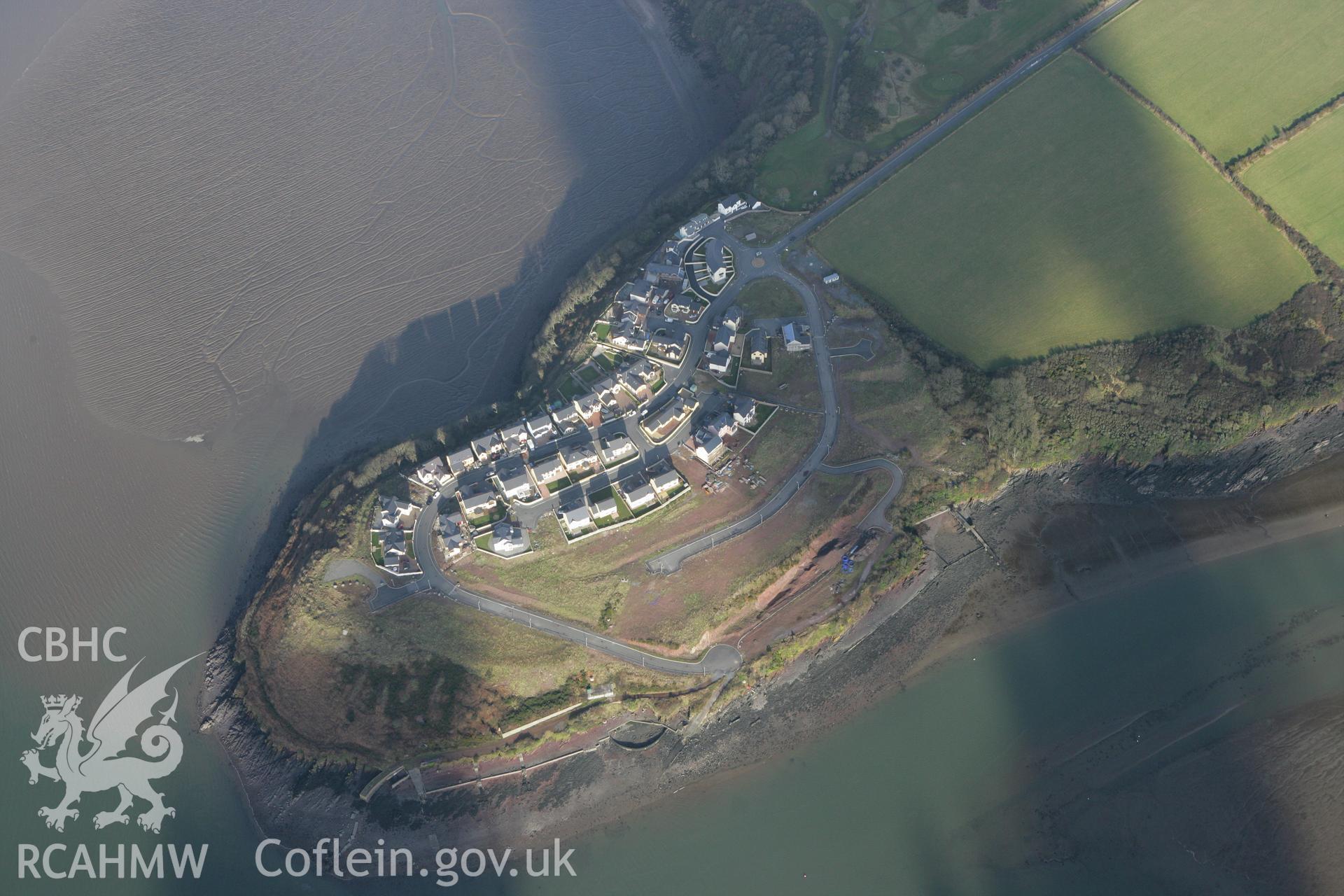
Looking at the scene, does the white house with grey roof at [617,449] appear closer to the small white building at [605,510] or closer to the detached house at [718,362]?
the small white building at [605,510]

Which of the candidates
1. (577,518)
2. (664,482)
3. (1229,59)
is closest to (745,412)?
(664,482)

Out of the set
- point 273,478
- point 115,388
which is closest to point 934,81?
point 273,478

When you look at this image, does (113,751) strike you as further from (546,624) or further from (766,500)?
(766,500)

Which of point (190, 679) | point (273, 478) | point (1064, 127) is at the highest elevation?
point (1064, 127)

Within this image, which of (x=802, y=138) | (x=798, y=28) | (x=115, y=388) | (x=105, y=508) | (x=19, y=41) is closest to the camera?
(x=105, y=508)

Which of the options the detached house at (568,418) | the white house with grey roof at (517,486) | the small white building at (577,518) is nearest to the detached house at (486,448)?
the white house with grey roof at (517,486)

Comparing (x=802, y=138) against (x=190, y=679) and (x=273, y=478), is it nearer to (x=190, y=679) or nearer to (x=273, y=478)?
(x=273, y=478)
